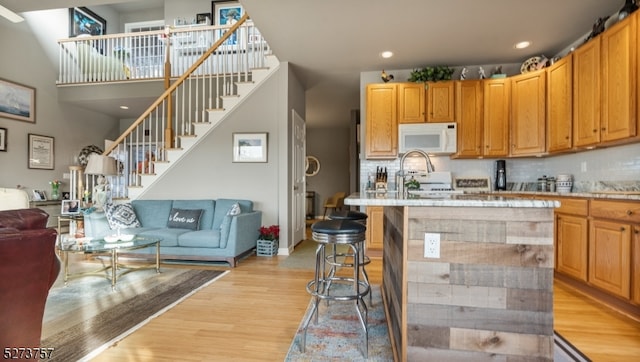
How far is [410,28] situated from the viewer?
3330 millimetres

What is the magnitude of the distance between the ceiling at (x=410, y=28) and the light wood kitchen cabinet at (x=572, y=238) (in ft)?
6.27

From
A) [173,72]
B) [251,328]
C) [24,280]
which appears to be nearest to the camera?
[24,280]

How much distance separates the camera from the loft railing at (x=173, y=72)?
187 inches

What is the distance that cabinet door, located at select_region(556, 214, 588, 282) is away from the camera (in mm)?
2723

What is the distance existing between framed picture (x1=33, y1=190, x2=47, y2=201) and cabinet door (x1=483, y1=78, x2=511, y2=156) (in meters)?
7.43

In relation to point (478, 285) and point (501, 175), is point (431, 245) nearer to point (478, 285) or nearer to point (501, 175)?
point (478, 285)

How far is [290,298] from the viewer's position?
8.89 ft

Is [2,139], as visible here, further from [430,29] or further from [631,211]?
[631,211]

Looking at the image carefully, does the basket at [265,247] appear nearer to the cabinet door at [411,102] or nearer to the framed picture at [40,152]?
the cabinet door at [411,102]

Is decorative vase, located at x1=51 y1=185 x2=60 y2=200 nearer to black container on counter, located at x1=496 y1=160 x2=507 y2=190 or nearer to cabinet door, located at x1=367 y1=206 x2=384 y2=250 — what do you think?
cabinet door, located at x1=367 y1=206 x2=384 y2=250

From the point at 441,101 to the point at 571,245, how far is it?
90.2 inches

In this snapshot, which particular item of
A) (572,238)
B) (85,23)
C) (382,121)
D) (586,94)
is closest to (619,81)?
(586,94)

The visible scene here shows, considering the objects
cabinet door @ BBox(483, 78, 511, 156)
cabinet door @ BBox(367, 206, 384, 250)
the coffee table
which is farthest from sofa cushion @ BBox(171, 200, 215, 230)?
cabinet door @ BBox(483, 78, 511, 156)

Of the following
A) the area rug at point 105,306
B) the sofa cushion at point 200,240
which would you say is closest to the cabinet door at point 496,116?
the sofa cushion at point 200,240
